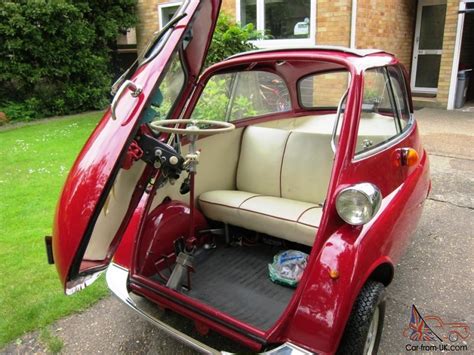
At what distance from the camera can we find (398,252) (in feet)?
8.73

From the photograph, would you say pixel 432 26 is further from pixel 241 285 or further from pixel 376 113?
pixel 241 285

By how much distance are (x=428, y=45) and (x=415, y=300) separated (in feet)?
30.4

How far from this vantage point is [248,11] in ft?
31.6

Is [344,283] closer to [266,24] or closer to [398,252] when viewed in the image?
[398,252]

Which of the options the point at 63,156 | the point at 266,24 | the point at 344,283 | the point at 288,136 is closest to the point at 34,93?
the point at 63,156

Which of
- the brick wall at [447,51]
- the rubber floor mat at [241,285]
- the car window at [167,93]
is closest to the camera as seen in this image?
the car window at [167,93]

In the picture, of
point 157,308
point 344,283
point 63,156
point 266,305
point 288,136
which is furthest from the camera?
point 63,156

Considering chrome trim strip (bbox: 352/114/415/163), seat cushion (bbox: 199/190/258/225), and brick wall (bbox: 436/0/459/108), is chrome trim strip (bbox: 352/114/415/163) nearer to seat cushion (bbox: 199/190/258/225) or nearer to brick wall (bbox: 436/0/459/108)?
seat cushion (bbox: 199/190/258/225)

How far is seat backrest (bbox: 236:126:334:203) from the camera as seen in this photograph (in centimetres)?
310

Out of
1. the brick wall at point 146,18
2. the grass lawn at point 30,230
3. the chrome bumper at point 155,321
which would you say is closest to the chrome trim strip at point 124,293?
the chrome bumper at point 155,321

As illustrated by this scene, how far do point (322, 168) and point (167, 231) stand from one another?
4.10ft

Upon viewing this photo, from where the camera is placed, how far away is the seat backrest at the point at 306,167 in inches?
121

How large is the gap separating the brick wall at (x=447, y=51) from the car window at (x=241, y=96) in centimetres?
698

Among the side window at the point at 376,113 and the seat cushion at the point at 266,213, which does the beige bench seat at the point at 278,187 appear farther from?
the side window at the point at 376,113
